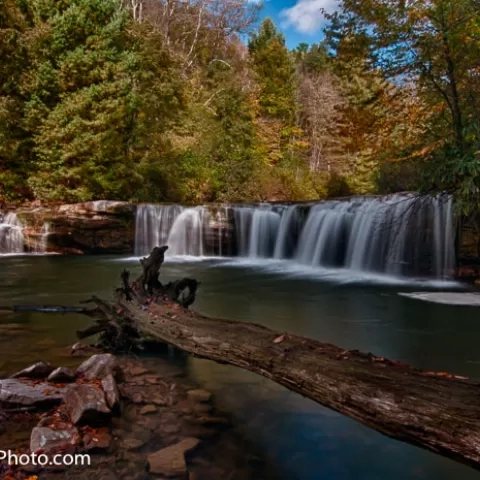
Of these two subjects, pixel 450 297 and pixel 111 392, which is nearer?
pixel 111 392

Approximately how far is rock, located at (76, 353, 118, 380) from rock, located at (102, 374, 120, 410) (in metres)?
0.12

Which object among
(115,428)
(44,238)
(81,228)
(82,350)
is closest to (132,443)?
(115,428)

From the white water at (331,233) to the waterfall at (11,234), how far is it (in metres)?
4.24

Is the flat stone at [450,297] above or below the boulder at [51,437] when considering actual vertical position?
above

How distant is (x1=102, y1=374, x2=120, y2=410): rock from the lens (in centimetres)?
331

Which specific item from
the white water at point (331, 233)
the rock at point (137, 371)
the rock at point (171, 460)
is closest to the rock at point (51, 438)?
the rock at point (171, 460)

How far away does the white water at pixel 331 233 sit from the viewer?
36.9 ft

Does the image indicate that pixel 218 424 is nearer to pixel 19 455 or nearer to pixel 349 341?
pixel 19 455

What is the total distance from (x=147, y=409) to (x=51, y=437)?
2.60 feet

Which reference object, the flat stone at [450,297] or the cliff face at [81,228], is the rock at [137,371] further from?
the cliff face at [81,228]

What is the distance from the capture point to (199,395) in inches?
150

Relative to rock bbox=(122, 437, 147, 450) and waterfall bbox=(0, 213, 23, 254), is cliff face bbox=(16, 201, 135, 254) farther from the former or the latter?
rock bbox=(122, 437, 147, 450)
